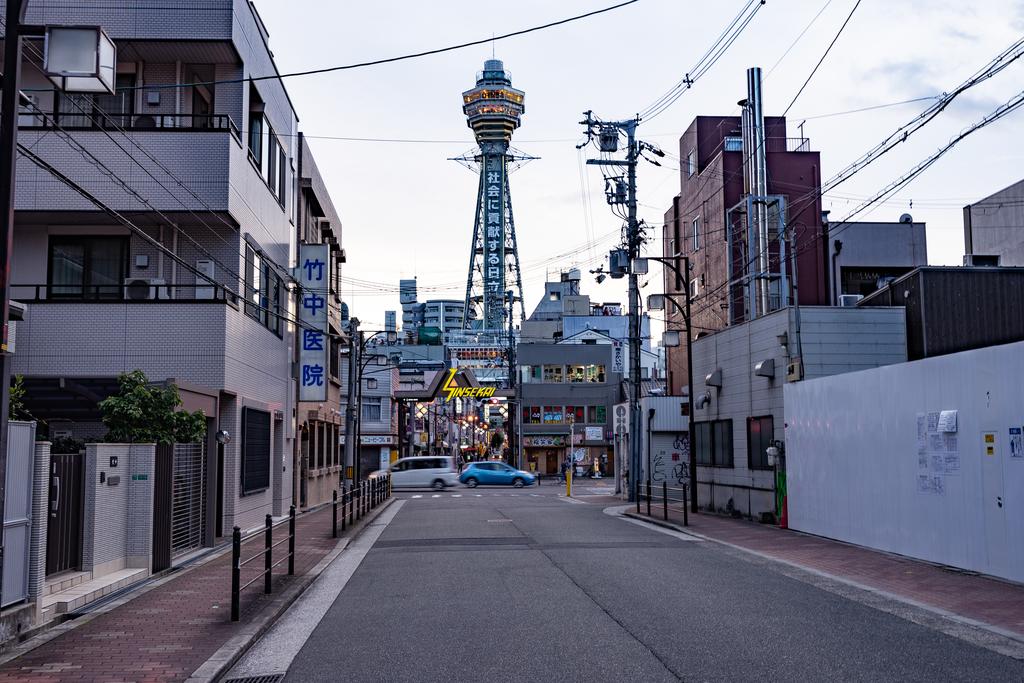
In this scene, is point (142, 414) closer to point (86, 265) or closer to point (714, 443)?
point (86, 265)

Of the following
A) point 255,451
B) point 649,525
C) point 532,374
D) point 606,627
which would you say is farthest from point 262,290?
point 532,374

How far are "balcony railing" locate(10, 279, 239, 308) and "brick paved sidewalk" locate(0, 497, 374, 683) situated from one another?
7.71m

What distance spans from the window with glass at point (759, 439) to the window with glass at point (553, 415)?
170ft

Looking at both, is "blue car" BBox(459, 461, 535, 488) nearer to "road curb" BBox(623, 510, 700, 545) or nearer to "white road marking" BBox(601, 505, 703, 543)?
"white road marking" BBox(601, 505, 703, 543)

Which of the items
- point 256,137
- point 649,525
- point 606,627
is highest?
point 256,137

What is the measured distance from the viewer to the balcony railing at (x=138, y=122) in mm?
21328

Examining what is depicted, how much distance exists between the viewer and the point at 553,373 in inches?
3214

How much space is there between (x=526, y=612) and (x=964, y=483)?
7.86 metres

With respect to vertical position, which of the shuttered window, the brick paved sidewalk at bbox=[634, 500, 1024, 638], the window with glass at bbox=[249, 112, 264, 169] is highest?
the window with glass at bbox=[249, 112, 264, 169]

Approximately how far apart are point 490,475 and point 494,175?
113m

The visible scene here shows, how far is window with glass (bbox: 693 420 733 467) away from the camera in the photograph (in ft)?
94.7

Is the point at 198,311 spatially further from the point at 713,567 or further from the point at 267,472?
the point at 713,567

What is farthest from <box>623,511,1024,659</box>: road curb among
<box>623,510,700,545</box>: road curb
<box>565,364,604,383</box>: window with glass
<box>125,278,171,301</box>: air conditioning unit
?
<box>565,364,604,383</box>: window with glass

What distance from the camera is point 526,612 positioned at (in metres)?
11.7
